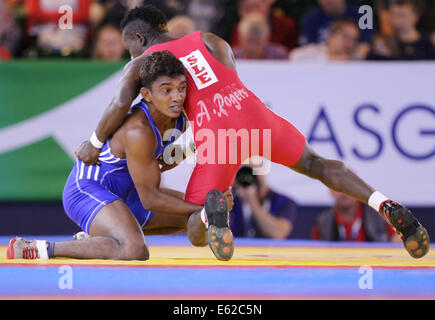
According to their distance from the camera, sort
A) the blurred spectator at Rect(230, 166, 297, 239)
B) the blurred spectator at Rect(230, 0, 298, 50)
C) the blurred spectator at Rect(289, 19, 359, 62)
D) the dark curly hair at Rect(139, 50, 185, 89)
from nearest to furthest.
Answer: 1. the dark curly hair at Rect(139, 50, 185, 89)
2. the blurred spectator at Rect(230, 166, 297, 239)
3. the blurred spectator at Rect(289, 19, 359, 62)
4. the blurred spectator at Rect(230, 0, 298, 50)

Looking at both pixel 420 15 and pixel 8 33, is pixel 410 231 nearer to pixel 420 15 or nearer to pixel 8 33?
pixel 420 15

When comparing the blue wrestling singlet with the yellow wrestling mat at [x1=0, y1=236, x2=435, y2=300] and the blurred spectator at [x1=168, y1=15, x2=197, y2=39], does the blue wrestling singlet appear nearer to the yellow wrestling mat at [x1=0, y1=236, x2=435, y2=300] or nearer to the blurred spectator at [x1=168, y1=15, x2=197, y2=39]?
the yellow wrestling mat at [x1=0, y1=236, x2=435, y2=300]

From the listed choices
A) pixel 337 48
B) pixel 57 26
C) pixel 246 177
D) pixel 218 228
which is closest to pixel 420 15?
pixel 337 48

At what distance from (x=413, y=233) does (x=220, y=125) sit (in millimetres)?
1085

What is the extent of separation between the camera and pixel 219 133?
11.7ft

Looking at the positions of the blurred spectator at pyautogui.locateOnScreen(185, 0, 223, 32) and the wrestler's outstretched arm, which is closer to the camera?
the wrestler's outstretched arm

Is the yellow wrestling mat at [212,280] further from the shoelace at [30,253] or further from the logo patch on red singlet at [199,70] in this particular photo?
the logo patch on red singlet at [199,70]

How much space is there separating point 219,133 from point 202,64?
41 centimetres

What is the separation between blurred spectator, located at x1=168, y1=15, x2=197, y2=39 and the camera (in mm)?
6074

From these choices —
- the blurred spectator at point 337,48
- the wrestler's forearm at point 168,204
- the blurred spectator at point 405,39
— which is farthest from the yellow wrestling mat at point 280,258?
the blurred spectator at point 405,39

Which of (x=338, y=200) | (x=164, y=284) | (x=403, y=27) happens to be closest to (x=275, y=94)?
(x=338, y=200)

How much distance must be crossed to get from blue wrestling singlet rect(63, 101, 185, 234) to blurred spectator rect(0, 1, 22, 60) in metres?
2.83

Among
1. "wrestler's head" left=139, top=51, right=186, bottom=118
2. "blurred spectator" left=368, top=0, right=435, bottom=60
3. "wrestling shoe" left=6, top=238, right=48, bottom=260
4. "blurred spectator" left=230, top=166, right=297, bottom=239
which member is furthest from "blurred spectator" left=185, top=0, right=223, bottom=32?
"wrestling shoe" left=6, top=238, right=48, bottom=260

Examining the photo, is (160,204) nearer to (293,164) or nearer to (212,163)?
(212,163)
